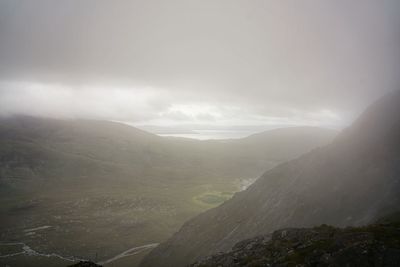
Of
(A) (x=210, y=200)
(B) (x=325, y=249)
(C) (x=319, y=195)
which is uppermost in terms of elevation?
(B) (x=325, y=249)

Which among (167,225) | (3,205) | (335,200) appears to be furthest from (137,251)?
(3,205)

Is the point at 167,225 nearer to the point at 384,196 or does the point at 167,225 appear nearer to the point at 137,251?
the point at 137,251

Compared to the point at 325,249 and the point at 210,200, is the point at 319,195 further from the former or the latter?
the point at 210,200

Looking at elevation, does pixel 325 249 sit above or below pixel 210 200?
above

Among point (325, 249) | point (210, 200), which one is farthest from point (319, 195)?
point (210, 200)

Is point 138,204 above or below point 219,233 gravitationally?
below

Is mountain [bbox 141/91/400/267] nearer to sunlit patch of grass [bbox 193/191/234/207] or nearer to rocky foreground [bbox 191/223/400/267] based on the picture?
rocky foreground [bbox 191/223/400/267]

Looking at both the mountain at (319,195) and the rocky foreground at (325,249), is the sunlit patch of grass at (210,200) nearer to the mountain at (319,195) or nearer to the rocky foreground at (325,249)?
the mountain at (319,195)
